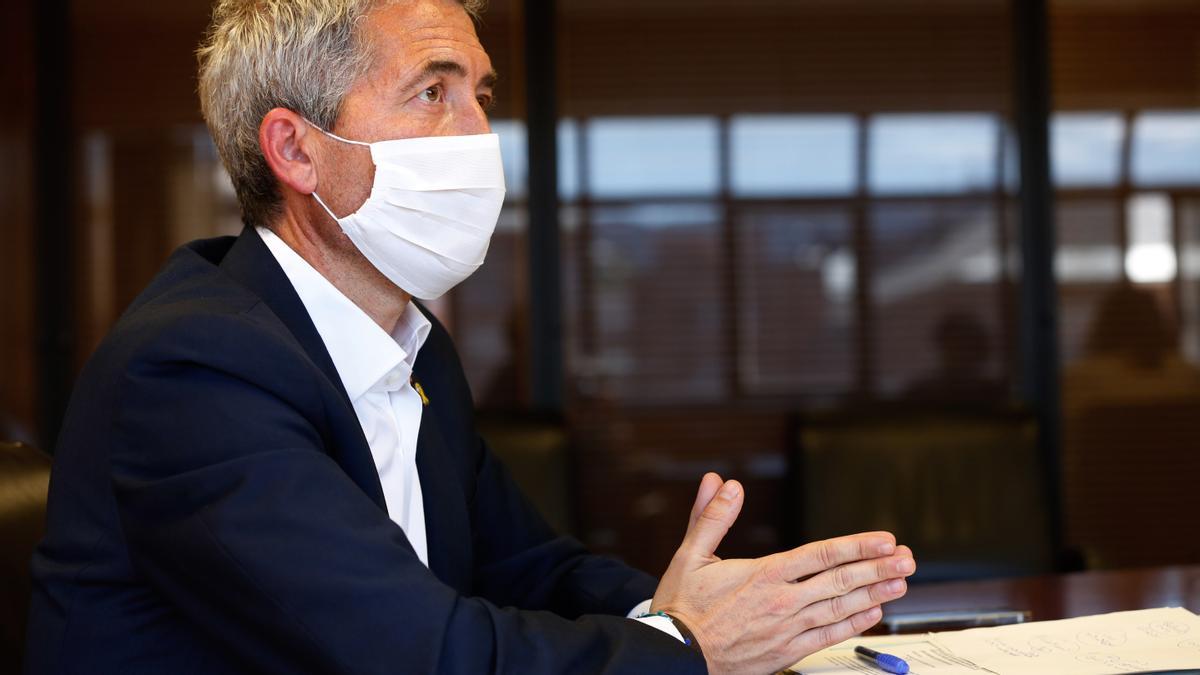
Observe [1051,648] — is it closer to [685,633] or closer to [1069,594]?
[685,633]

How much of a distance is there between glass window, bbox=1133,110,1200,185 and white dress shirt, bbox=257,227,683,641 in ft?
10.1

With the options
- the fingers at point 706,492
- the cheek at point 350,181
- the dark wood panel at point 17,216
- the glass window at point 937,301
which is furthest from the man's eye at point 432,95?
the dark wood panel at point 17,216

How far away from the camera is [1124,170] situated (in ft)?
13.2

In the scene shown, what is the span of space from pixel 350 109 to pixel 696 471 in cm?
252

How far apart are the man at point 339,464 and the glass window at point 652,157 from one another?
6.95ft

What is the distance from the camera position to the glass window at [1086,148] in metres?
4.03

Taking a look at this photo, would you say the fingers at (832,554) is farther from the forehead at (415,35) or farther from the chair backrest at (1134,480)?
the chair backrest at (1134,480)

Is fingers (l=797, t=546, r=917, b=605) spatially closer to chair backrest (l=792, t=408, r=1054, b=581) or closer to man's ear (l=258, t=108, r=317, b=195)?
man's ear (l=258, t=108, r=317, b=195)

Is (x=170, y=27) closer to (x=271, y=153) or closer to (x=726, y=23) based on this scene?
(x=726, y=23)

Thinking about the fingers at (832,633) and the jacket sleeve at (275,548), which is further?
the fingers at (832,633)

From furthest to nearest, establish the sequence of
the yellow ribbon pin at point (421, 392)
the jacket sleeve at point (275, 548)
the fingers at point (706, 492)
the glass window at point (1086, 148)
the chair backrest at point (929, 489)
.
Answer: the glass window at point (1086, 148), the chair backrest at point (929, 489), the yellow ribbon pin at point (421, 392), the fingers at point (706, 492), the jacket sleeve at point (275, 548)

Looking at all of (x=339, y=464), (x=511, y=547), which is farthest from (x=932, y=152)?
(x=339, y=464)

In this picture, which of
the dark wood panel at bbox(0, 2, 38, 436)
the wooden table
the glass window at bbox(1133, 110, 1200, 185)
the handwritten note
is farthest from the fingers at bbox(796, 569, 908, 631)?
the dark wood panel at bbox(0, 2, 38, 436)

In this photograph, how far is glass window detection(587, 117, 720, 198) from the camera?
13.0 ft
